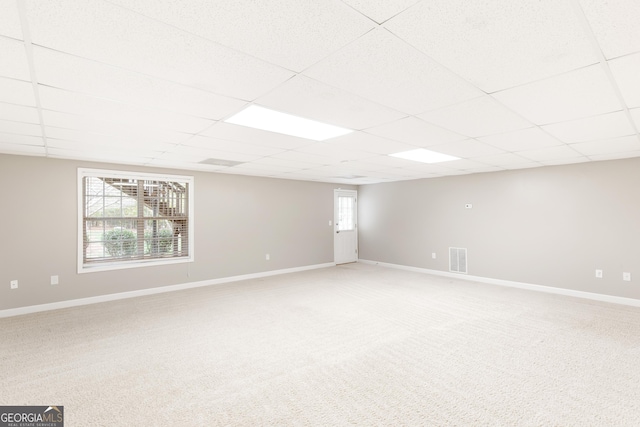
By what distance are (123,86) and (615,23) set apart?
104 inches

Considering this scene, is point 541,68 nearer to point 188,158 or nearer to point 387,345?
point 387,345

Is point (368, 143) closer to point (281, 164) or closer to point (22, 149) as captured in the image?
point (281, 164)

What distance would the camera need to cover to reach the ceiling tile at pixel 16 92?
1924 mm

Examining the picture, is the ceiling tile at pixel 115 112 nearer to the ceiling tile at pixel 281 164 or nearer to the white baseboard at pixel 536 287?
the ceiling tile at pixel 281 164

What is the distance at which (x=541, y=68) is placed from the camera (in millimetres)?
1744

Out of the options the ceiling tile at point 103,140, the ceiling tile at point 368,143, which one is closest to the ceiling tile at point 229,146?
→ the ceiling tile at point 103,140

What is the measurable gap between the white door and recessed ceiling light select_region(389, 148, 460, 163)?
11.8ft

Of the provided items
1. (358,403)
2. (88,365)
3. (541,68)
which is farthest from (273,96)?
(88,365)

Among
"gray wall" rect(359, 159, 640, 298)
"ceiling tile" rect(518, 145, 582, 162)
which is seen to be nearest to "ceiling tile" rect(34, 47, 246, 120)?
"ceiling tile" rect(518, 145, 582, 162)

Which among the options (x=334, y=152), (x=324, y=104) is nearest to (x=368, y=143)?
(x=334, y=152)

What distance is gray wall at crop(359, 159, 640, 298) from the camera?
4.60 meters

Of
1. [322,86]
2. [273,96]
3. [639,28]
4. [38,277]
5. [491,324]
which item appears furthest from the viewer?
[38,277]

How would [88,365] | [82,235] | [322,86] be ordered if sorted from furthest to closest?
1. [82,235]
2. [88,365]
3. [322,86]

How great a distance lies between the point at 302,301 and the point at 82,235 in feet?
11.6
